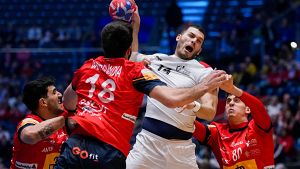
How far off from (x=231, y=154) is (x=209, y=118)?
980 millimetres

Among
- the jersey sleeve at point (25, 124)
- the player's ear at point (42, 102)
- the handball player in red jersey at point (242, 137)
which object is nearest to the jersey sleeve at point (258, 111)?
the handball player in red jersey at point (242, 137)

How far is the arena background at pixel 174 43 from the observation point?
14.5 meters

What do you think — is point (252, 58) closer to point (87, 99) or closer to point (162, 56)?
point (162, 56)

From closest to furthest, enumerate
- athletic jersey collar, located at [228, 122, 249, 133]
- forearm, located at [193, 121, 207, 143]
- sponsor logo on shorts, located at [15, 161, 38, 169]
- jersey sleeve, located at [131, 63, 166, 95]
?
jersey sleeve, located at [131, 63, 166, 95], sponsor logo on shorts, located at [15, 161, 38, 169], forearm, located at [193, 121, 207, 143], athletic jersey collar, located at [228, 122, 249, 133]

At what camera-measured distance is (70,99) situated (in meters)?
5.24

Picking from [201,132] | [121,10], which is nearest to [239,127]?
[201,132]

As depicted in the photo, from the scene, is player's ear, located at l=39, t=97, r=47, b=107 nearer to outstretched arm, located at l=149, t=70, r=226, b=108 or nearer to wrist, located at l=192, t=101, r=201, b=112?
wrist, located at l=192, t=101, r=201, b=112

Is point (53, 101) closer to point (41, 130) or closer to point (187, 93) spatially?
point (41, 130)

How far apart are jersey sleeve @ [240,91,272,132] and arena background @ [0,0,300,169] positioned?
5.51 meters

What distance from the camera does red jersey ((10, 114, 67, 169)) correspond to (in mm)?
6012

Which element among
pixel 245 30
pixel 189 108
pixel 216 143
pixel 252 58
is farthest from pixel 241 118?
pixel 245 30

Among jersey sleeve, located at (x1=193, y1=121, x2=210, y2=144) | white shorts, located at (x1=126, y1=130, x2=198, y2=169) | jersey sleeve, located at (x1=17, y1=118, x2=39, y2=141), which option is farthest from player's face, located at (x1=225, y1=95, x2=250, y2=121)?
jersey sleeve, located at (x1=17, y1=118, x2=39, y2=141)

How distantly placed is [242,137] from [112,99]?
2.21 m

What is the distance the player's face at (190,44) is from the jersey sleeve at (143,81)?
4.66ft
